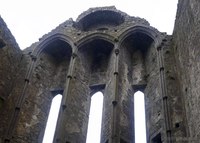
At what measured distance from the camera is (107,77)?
35.3 feet

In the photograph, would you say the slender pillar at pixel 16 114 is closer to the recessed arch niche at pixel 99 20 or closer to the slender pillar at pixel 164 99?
the recessed arch niche at pixel 99 20

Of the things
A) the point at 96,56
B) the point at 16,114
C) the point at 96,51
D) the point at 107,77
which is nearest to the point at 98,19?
the point at 96,51

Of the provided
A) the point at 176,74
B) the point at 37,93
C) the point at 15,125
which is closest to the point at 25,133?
the point at 15,125

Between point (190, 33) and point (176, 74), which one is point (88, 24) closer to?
point (176, 74)

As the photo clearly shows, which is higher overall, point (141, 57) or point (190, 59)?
point (141, 57)

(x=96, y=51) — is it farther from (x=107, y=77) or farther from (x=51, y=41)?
(x=51, y=41)

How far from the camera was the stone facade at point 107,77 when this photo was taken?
8109 mm

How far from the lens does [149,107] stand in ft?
30.8

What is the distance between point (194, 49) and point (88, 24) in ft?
20.4

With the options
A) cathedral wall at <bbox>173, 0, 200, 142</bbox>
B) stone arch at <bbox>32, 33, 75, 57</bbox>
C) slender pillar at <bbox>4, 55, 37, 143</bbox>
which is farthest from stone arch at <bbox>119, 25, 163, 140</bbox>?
slender pillar at <bbox>4, 55, 37, 143</bbox>

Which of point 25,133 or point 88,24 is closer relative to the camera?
point 25,133

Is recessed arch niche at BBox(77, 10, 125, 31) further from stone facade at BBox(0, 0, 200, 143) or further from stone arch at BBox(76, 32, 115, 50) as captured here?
stone arch at BBox(76, 32, 115, 50)

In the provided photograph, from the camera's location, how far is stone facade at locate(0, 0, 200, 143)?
8109mm

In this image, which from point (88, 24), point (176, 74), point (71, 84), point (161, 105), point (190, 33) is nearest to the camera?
point (190, 33)
